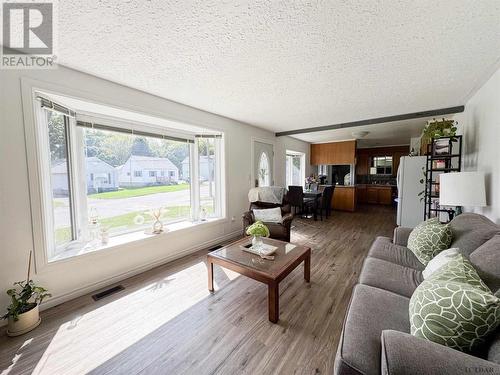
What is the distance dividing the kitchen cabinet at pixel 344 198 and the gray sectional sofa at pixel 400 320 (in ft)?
14.6

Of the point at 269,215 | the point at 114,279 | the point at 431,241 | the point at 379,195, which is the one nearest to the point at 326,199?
the point at 269,215

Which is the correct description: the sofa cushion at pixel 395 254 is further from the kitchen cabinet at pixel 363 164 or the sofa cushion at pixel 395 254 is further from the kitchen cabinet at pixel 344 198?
the kitchen cabinet at pixel 363 164

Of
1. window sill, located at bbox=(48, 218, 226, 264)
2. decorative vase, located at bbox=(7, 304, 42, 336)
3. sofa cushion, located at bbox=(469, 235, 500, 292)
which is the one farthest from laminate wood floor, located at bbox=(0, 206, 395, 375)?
sofa cushion, located at bbox=(469, 235, 500, 292)

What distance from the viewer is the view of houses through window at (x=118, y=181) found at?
2301 mm

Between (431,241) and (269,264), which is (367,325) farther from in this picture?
(431,241)

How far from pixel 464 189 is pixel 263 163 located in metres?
3.46

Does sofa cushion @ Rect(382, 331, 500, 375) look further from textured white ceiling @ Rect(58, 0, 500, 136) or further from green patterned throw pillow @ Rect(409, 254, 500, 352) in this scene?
textured white ceiling @ Rect(58, 0, 500, 136)

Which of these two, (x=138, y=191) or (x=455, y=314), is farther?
(x=138, y=191)

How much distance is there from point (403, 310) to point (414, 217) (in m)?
3.81

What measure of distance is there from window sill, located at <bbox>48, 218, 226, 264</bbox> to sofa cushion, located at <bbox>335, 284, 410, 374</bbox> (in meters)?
2.52

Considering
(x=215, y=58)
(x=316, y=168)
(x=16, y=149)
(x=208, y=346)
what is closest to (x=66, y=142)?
(x=16, y=149)

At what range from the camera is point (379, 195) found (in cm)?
766

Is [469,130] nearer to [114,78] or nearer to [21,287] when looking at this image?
[114,78]

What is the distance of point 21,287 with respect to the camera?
71.6 inches
